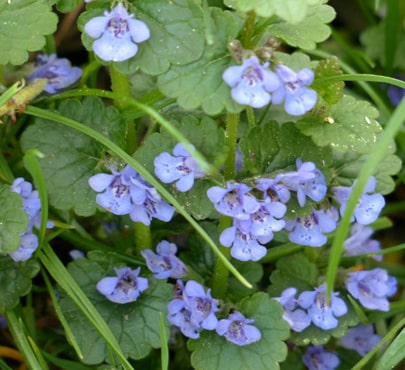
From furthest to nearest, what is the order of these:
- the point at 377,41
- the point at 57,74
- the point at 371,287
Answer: the point at 377,41 < the point at 57,74 < the point at 371,287

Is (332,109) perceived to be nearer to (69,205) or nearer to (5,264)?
(69,205)

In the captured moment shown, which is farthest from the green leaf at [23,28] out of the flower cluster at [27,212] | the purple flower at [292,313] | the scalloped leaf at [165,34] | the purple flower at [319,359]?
the purple flower at [319,359]

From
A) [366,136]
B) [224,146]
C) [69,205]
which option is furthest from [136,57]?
[366,136]

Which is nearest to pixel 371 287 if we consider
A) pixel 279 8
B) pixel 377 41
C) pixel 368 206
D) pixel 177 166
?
pixel 368 206

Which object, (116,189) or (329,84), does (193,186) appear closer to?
(116,189)

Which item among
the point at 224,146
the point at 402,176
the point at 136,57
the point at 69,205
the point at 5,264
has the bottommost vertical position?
the point at 402,176

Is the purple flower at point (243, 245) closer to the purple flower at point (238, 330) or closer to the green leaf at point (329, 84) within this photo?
the purple flower at point (238, 330)
